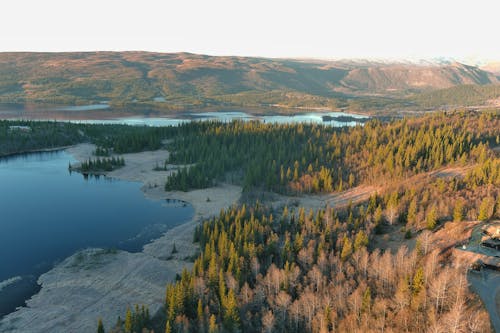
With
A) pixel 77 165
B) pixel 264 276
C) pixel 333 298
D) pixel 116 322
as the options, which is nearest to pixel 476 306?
pixel 333 298

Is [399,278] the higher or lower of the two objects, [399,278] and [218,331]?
the higher

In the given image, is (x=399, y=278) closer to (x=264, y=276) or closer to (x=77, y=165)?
(x=264, y=276)

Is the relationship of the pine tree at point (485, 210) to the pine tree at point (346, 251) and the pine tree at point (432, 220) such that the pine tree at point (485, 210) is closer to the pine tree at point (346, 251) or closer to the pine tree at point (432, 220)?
the pine tree at point (432, 220)

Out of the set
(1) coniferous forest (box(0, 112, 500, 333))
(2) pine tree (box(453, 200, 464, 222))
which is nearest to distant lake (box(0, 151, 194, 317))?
(1) coniferous forest (box(0, 112, 500, 333))

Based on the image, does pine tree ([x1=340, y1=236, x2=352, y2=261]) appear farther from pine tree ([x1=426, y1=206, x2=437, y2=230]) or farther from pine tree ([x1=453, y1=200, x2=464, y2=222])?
pine tree ([x1=453, y1=200, x2=464, y2=222])

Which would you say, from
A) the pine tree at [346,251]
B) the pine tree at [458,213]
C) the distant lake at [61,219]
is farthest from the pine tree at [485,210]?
the distant lake at [61,219]

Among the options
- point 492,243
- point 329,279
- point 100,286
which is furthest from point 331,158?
point 100,286
